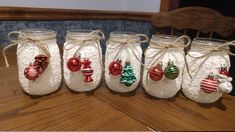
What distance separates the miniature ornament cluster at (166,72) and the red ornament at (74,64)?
0.17 meters

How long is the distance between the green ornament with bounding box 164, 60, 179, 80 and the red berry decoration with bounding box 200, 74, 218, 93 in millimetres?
64

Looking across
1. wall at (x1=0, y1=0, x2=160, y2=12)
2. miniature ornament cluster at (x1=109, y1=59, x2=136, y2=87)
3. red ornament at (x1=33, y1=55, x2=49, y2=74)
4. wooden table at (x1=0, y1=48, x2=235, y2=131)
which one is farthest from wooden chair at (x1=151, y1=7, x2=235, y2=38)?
red ornament at (x1=33, y1=55, x2=49, y2=74)

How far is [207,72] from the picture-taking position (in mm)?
486

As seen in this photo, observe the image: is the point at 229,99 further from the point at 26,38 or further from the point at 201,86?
the point at 26,38

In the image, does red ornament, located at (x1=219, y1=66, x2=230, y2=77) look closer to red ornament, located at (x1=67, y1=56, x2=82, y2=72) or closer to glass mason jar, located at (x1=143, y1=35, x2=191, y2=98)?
glass mason jar, located at (x1=143, y1=35, x2=191, y2=98)

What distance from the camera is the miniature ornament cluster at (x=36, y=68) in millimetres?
464

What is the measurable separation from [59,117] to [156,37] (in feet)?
0.98

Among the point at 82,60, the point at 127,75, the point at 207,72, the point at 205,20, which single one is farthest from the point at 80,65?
the point at 205,20

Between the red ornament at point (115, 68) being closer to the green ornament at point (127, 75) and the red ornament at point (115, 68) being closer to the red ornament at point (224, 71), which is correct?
the green ornament at point (127, 75)

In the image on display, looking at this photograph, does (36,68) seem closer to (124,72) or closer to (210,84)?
(124,72)

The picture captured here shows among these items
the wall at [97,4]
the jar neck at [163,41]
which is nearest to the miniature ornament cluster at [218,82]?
the jar neck at [163,41]

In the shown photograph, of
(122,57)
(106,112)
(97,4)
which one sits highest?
(97,4)

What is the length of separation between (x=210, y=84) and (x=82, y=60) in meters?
0.30

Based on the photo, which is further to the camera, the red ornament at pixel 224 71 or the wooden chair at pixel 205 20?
the wooden chair at pixel 205 20
